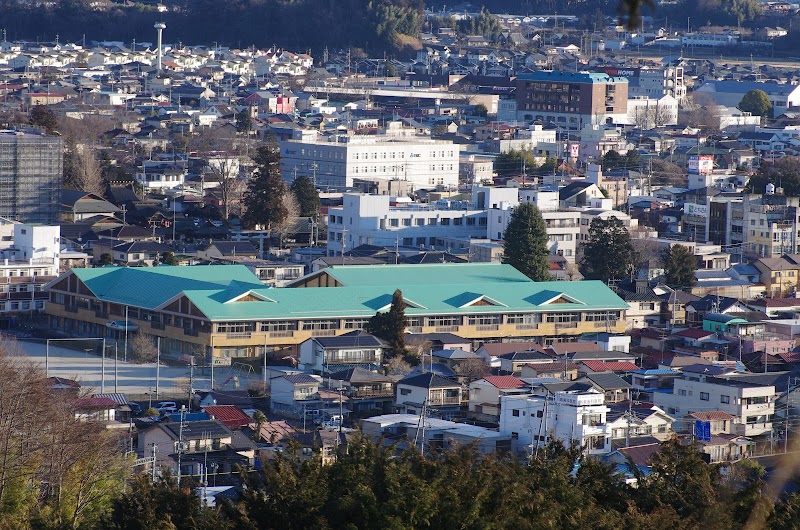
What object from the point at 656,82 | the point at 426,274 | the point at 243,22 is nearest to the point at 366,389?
the point at 426,274

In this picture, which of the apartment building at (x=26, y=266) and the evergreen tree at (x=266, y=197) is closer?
the apartment building at (x=26, y=266)

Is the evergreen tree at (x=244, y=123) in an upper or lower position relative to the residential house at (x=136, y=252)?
upper

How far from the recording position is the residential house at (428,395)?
26.5 feet

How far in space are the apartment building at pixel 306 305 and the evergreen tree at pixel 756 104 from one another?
49.2 feet

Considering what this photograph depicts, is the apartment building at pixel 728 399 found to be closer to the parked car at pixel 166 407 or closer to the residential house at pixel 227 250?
the parked car at pixel 166 407

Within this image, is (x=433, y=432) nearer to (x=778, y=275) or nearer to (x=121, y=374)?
(x=121, y=374)

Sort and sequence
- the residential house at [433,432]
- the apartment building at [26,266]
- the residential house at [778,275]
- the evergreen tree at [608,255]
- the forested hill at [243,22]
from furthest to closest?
the forested hill at [243,22]
the residential house at [778,275]
the evergreen tree at [608,255]
the apartment building at [26,266]
the residential house at [433,432]

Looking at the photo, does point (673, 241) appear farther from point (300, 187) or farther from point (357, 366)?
point (357, 366)

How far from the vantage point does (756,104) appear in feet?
82.2

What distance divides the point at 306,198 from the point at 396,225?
137cm

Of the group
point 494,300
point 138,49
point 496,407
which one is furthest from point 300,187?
point 138,49

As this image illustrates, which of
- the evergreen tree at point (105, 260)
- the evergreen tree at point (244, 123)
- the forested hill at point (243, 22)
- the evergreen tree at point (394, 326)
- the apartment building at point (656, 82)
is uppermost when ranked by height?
the forested hill at point (243, 22)

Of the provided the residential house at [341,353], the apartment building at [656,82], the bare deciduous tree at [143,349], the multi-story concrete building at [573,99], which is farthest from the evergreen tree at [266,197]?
the apartment building at [656,82]

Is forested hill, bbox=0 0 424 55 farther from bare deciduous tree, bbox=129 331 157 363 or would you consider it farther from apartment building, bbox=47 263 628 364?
bare deciduous tree, bbox=129 331 157 363
